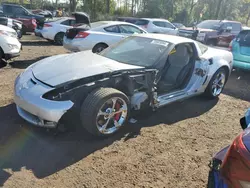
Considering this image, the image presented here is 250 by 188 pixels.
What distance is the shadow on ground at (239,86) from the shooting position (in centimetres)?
598

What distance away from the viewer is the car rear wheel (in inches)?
201

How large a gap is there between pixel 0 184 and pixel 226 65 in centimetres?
466

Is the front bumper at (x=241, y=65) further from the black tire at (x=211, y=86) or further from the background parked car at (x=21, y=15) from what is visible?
the background parked car at (x=21, y=15)

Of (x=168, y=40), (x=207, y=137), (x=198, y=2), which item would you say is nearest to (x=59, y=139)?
(x=207, y=137)

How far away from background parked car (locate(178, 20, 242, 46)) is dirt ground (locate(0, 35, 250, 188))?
23.4 feet

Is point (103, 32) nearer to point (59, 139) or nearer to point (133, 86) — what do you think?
point (133, 86)

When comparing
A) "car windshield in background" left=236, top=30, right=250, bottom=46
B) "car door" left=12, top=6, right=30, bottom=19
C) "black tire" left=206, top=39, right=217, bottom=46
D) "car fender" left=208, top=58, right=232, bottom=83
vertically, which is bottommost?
"black tire" left=206, top=39, right=217, bottom=46

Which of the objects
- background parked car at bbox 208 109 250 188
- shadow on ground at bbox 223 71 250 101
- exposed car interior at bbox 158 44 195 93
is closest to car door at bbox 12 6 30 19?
shadow on ground at bbox 223 71 250 101

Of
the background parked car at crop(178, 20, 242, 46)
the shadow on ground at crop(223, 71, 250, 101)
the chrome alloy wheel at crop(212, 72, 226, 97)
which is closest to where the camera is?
the chrome alloy wheel at crop(212, 72, 226, 97)

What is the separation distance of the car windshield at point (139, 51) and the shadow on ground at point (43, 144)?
95cm

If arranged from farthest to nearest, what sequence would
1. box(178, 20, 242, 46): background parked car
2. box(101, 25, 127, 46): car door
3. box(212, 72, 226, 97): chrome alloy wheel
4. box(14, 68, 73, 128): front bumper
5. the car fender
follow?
box(178, 20, 242, 46): background parked car < box(101, 25, 127, 46): car door < box(212, 72, 226, 97): chrome alloy wheel < the car fender < box(14, 68, 73, 128): front bumper

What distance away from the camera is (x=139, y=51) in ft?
14.6

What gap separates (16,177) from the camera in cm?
270

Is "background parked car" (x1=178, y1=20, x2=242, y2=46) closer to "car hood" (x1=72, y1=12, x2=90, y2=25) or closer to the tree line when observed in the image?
"car hood" (x1=72, y1=12, x2=90, y2=25)
